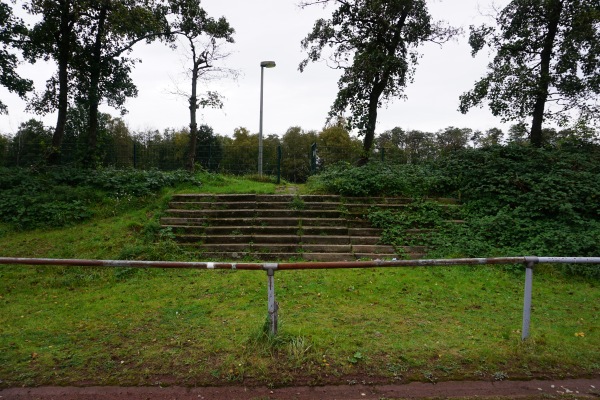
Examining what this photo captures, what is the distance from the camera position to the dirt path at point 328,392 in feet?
9.96

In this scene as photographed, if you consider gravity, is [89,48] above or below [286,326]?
above

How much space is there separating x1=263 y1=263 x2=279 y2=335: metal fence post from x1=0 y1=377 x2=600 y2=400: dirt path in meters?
0.61

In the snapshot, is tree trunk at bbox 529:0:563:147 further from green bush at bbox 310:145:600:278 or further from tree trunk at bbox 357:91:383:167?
tree trunk at bbox 357:91:383:167

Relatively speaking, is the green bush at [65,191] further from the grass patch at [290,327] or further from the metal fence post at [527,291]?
the metal fence post at [527,291]

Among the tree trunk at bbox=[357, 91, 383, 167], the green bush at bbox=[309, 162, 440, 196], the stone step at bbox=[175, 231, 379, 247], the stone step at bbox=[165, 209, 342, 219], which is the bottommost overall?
the stone step at bbox=[175, 231, 379, 247]

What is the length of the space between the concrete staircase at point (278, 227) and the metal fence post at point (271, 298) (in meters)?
4.42

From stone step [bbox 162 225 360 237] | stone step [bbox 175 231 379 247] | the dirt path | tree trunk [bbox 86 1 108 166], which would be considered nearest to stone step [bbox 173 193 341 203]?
stone step [bbox 162 225 360 237]

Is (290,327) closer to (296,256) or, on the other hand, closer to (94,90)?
(296,256)

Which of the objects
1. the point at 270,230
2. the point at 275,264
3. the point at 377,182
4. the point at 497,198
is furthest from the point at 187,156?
the point at 275,264

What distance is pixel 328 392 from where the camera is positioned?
Result: 3080 mm

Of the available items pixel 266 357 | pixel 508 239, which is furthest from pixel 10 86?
pixel 508 239

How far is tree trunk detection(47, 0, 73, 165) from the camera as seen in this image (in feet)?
40.7

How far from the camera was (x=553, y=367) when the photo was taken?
11.4 ft

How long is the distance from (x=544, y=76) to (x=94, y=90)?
52.8 feet
